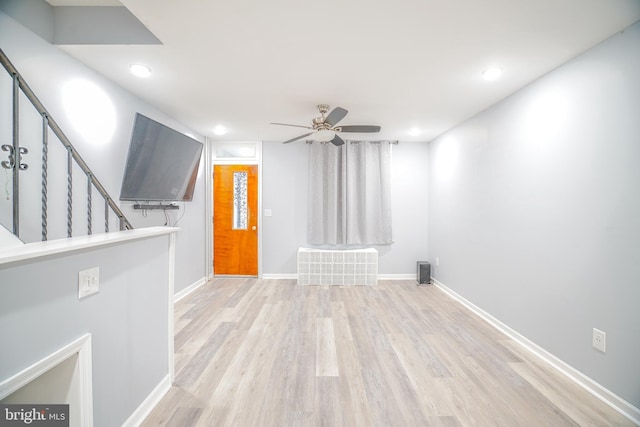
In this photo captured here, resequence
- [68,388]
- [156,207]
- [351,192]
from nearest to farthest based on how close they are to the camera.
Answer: [68,388] → [156,207] → [351,192]

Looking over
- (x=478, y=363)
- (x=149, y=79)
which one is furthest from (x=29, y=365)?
(x=478, y=363)

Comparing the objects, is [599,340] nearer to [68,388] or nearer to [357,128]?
[357,128]

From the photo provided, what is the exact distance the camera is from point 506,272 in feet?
8.76

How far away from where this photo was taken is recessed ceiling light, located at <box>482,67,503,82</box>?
216 centimetres

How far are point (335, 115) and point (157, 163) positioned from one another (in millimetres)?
1965

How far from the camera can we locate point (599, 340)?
179 centimetres

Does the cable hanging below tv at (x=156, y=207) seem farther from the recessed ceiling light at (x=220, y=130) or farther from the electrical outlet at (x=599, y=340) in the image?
the electrical outlet at (x=599, y=340)

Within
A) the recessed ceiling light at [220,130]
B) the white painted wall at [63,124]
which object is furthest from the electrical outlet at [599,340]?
the recessed ceiling light at [220,130]

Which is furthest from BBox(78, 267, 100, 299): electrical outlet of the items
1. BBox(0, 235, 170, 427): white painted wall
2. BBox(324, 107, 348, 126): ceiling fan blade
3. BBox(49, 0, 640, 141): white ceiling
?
BBox(324, 107, 348, 126): ceiling fan blade

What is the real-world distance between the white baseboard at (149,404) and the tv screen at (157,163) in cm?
175

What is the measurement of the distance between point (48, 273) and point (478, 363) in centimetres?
277

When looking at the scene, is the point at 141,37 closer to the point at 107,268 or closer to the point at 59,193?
the point at 59,193

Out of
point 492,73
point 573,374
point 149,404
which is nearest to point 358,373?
point 149,404

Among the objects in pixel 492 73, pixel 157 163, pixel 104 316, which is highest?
pixel 492 73
